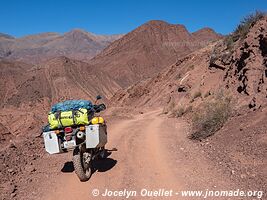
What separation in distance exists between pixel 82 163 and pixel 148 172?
1.38 m

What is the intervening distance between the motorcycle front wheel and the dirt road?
0.14m

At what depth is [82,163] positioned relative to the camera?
7043mm

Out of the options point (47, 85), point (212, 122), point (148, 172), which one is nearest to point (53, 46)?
point (47, 85)

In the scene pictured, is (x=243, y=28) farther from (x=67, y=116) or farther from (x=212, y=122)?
(x=67, y=116)

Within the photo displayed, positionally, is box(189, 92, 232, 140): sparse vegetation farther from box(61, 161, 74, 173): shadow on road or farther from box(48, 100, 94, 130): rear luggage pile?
box(48, 100, 94, 130): rear luggage pile

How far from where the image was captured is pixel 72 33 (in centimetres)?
17888

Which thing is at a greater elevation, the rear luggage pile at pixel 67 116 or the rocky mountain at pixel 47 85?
the rocky mountain at pixel 47 85

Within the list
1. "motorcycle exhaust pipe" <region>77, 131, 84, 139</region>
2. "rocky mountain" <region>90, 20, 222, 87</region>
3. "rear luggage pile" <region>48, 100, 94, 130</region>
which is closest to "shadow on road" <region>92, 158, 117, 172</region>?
"motorcycle exhaust pipe" <region>77, 131, 84, 139</region>

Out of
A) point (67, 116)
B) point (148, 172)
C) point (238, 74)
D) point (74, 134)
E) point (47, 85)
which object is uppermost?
point (47, 85)

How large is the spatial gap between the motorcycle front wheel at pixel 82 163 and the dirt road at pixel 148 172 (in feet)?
0.47

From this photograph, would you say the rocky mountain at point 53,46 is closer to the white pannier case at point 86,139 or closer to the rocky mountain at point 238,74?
the rocky mountain at point 238,74

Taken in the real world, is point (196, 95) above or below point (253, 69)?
below

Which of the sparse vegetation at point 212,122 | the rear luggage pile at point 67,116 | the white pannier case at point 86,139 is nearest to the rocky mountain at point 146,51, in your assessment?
the sparse vegetation at point 212,122

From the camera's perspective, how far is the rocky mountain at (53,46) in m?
144
